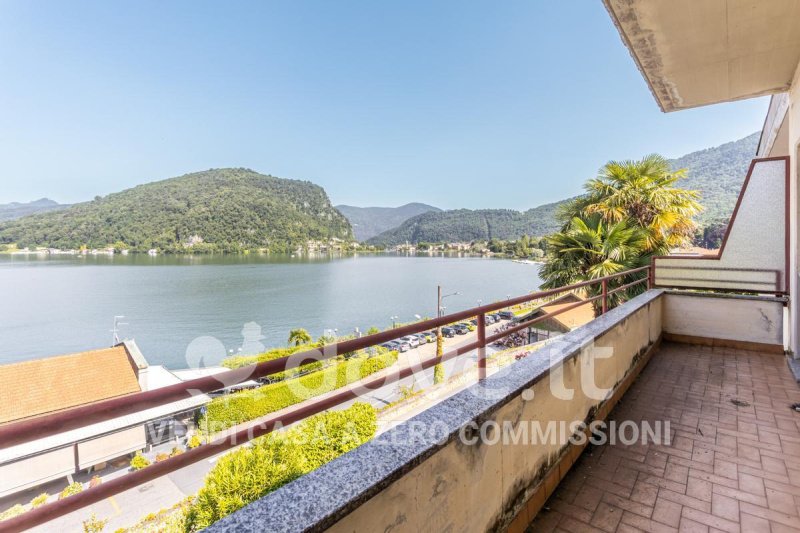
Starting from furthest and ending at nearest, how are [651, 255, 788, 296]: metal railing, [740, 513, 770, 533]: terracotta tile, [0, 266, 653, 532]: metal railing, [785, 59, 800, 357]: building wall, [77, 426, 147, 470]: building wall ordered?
[77, 426, 147, 470]: building wall → [651, 255, 788, 296]: metal railing → [785, 59, 800, 357]: building wall → [740, 513, 770, 533]: terracotta tile → [0, 266, 653, 532]: metal railing

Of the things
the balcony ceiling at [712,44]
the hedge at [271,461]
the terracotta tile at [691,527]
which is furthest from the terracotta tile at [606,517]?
the hedge at [271,461]

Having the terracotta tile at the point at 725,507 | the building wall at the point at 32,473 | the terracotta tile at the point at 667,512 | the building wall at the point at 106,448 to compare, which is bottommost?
the building wall at the point at 32,473

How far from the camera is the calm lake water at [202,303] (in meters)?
35.3

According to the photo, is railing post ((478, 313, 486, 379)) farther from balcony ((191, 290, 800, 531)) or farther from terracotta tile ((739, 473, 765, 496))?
terracotta tile ((739, 473, 765, 496))

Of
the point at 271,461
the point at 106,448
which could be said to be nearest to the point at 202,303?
the point at 106,448

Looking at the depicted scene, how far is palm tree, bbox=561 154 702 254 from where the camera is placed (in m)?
9.23

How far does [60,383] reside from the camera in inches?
577

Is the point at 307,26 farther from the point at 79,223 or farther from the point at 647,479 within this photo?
the point at 79,223

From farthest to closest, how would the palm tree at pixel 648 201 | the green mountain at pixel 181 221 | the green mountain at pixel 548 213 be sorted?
1. the green mountain at pixel 181 221
2. the green mountain at pixel 548 213
3. the palm tree at pixel 648 201

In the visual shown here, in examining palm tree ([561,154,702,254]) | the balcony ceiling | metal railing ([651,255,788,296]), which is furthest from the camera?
palm tree ([561,154,702,254])

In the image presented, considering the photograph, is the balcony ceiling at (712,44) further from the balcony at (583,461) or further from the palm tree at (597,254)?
the palm tree at (597,254)

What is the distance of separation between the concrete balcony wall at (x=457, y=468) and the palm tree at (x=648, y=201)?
26.4 ft

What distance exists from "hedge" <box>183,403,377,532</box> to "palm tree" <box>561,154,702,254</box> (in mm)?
8389

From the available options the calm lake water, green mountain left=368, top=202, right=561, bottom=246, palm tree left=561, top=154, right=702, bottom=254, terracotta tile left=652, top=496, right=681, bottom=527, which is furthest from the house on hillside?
green mountain left=368, top=202, right=561, bottom=246
